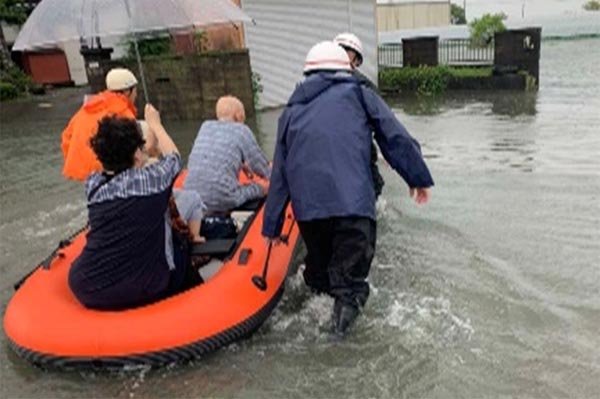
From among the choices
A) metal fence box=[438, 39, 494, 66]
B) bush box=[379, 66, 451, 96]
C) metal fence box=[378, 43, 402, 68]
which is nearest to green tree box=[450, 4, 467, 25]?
metal fence box=[438, 39, 494, 66]

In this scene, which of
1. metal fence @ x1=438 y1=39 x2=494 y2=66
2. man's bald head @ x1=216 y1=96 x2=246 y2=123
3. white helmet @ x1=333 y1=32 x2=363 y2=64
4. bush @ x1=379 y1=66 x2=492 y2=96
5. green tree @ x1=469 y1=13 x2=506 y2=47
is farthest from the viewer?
green tree @ x1=469 y1=13 x2=506 y2=47

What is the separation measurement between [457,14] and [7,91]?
16929 mm

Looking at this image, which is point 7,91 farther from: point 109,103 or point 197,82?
point 109,103

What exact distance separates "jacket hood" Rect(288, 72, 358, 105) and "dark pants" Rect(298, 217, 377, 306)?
0.76m

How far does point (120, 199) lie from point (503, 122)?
846 cm

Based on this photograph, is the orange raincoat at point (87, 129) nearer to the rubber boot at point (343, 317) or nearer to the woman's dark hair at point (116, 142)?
the woman's dark hair at point (116, 142)

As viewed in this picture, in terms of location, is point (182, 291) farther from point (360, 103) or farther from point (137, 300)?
point (360, 103)

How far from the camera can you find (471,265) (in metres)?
4.57

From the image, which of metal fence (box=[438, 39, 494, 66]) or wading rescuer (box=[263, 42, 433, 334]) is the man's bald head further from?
metal fence (box=[438, 39, 494, 66])

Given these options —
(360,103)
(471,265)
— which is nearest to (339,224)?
(360,103)

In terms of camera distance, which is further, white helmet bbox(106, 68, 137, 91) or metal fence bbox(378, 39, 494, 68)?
metal fence bbox(378, 39, 494, 68)

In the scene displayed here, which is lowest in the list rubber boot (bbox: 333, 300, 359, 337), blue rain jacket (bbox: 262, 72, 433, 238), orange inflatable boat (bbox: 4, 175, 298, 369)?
rubber boot (bbox: 333, 300, 359, 337)

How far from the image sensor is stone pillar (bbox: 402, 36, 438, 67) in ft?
52.0

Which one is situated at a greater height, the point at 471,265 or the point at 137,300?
the point at 137,300
